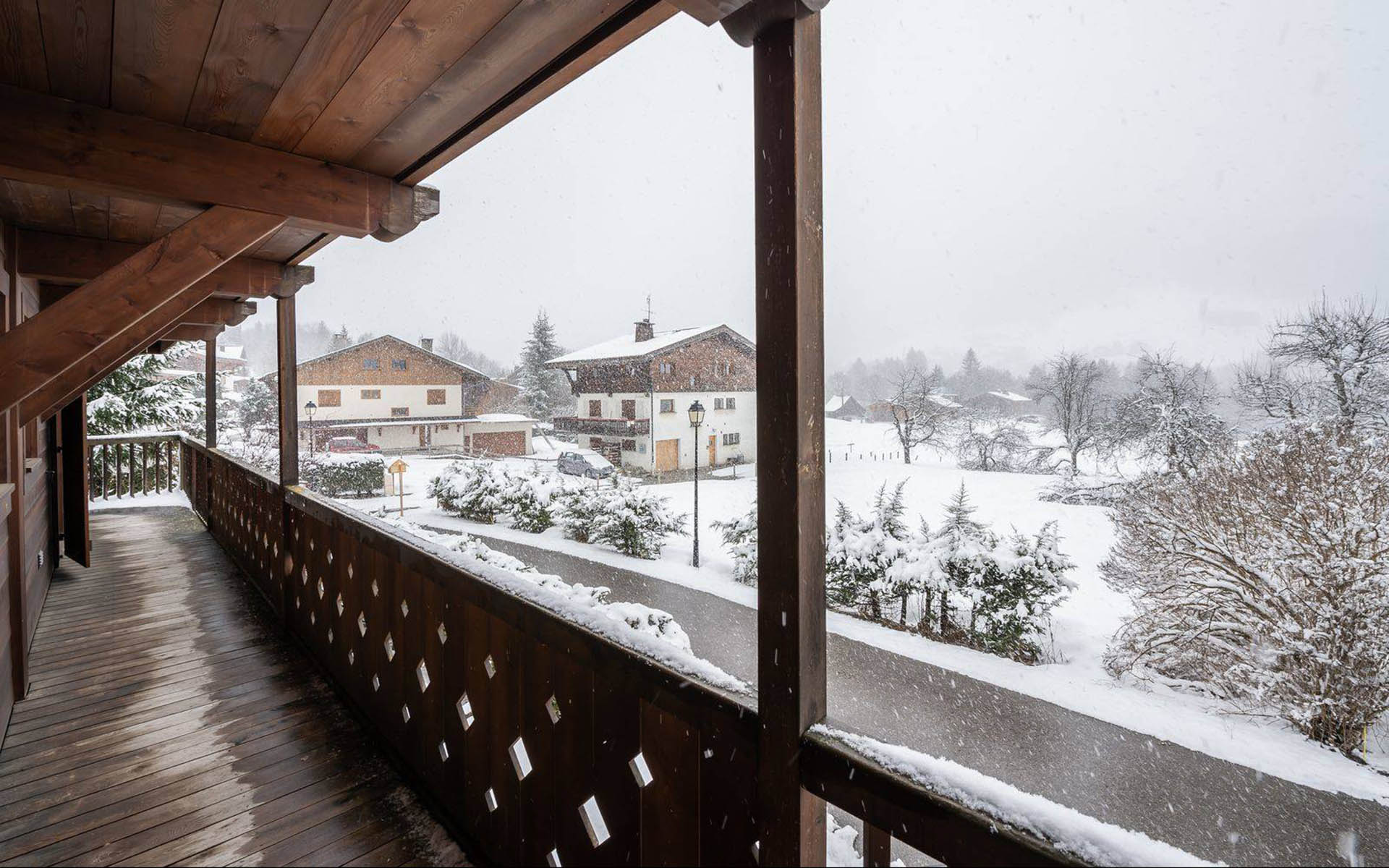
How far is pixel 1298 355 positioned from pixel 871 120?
464 cm

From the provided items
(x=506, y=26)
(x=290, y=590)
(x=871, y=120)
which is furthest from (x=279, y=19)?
(x=871, y=120)

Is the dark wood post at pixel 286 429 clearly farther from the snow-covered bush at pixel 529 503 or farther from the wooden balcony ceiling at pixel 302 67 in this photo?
the snow-covered bush at pixel 529 503

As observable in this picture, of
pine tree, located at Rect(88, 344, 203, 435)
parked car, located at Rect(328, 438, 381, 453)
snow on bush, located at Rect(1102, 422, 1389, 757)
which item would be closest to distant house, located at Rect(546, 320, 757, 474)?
snow on bush, located at Rect(1102, 422, 1389, 757)

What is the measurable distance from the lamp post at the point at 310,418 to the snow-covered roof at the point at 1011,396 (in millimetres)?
13294

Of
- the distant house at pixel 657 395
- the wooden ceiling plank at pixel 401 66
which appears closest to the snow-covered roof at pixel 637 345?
the distant house at pixel 657 395

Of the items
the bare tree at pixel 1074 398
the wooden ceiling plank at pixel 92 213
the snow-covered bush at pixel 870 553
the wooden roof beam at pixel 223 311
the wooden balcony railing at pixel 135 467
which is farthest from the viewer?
the wooden balcony railing at pixel 135 467

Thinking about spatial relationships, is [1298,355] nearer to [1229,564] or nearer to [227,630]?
[1229,564]

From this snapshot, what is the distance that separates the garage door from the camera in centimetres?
817

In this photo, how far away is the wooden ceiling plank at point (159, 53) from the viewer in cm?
112

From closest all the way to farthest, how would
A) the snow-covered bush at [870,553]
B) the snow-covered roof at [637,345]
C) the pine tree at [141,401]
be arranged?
1. the snow-covered bush at [870,553]
2. the snow-covered roof at [637,345]
3. the pine tree at [141,401]

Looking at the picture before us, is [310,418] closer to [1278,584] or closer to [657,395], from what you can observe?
[657,395]

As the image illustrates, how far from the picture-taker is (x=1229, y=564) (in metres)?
4.52

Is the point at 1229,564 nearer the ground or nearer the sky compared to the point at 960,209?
nearer the ground

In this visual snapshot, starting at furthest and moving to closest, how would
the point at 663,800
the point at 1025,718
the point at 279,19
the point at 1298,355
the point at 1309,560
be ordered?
the point at 1298,355 < the point at 1025,718 < the point at 1309,560 < the point at 279,19 < the point at 663,800
